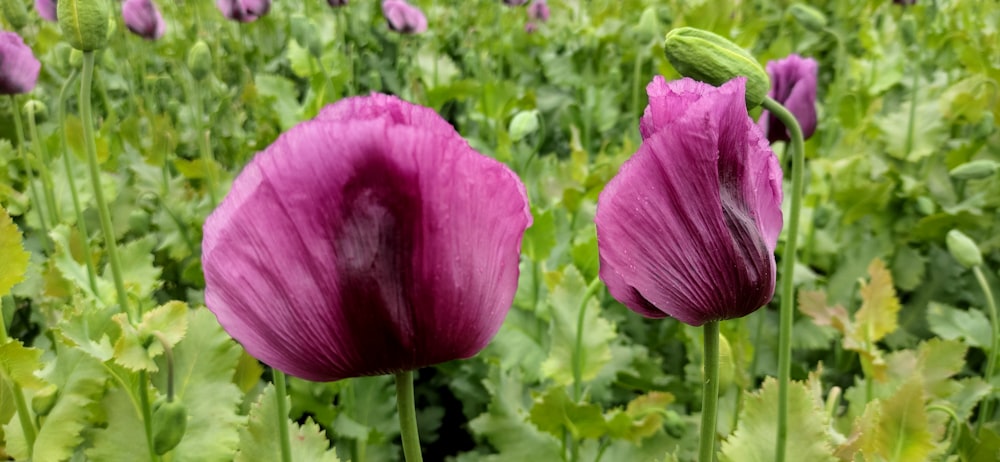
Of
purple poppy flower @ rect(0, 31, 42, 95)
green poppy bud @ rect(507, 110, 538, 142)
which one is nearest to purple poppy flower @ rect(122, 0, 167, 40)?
purple poppy flower @ rect(0, 31, 42, 95)

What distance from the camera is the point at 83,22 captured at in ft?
1.86

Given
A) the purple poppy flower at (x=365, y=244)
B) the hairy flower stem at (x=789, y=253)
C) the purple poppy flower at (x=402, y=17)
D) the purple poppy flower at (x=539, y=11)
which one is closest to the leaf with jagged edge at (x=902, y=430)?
the hairy flower stem at (x=789, y=253)

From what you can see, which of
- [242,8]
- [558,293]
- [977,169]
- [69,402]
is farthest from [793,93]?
[242,8]

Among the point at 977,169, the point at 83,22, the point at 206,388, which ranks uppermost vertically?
the point at 83,22

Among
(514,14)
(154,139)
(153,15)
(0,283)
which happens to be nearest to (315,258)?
(0,283)

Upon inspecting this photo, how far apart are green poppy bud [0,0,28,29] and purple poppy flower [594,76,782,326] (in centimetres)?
113

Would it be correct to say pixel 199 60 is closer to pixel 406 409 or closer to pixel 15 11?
pixel 15 11

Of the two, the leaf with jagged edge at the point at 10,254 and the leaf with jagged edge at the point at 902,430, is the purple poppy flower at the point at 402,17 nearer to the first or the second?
the leaf with jagged edge at the point at 10,254

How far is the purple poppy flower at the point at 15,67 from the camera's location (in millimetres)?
986

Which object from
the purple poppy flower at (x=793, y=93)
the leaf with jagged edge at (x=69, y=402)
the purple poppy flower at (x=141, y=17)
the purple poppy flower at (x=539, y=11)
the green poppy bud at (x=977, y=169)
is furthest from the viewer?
the purple poppy flower at (x=539, y=11)

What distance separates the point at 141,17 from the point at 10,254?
1279 millimetres

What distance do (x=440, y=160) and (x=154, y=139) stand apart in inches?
53.9

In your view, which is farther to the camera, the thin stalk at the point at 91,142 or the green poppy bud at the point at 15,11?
the green poppy bud at the point at 15,11

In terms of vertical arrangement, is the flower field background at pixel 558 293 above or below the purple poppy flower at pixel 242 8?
below
